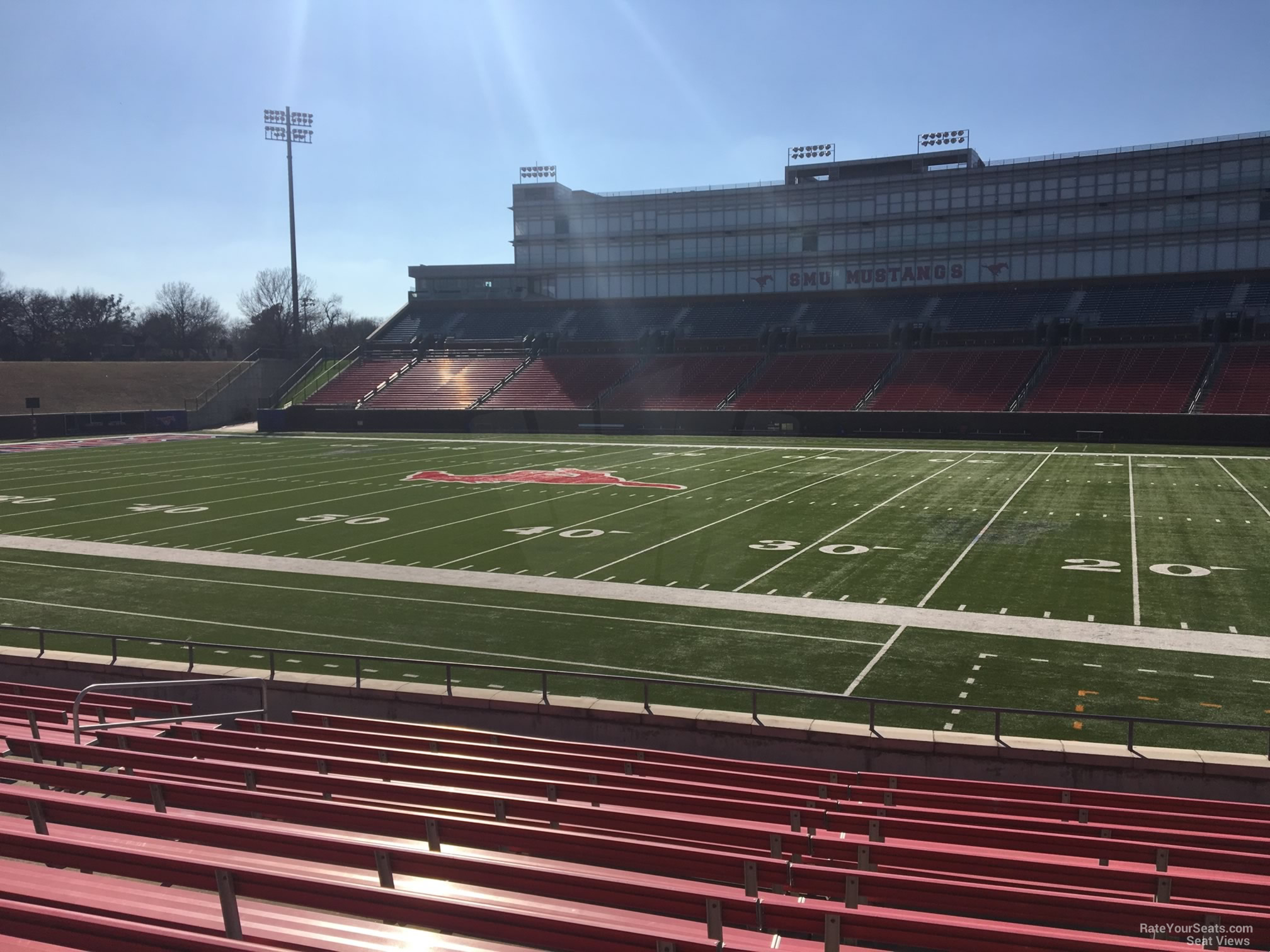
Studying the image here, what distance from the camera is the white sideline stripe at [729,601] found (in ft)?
48.3

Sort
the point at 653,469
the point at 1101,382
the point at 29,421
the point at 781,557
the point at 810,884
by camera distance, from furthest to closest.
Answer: the point at 29,421 < the point at 1101,382 < the point at 653,469 < the point at 781,557 < the point at 810,884

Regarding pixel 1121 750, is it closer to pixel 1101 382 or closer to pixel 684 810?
pixel 684 810

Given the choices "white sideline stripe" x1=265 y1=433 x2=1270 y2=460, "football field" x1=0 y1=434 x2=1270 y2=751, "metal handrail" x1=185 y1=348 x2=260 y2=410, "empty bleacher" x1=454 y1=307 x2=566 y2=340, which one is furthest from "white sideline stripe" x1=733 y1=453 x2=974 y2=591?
"metal handrail" x1=185 y1=348 x2=260 y2=410

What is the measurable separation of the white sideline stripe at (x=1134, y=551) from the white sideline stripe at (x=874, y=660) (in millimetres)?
3304

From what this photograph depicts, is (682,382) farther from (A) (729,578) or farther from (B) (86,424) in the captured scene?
(A) (729,578)

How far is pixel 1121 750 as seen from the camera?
9.56 metres

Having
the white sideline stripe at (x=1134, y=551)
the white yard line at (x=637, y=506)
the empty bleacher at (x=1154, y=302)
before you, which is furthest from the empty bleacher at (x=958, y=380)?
the white sideline stripe at (x=1134, y=551)

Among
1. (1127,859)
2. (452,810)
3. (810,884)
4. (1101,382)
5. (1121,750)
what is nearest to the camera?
(810,884)

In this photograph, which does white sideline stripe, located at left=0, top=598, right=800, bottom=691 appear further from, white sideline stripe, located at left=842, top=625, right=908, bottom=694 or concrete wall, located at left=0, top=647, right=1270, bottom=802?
concrete wall, located at left=0, top=647, right=1270, bottom=802

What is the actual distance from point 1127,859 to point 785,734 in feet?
15.4

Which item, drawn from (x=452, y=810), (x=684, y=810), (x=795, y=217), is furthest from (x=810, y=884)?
(x=795, y=217)

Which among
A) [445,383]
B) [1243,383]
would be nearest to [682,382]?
[445,383]

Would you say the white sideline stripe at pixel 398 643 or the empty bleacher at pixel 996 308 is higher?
the empty bleacher at pixel 996 308

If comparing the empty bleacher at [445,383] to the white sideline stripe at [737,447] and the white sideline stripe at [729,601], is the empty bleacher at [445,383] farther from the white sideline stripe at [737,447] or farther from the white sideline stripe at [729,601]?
the white sideline stripe at [729,601]
